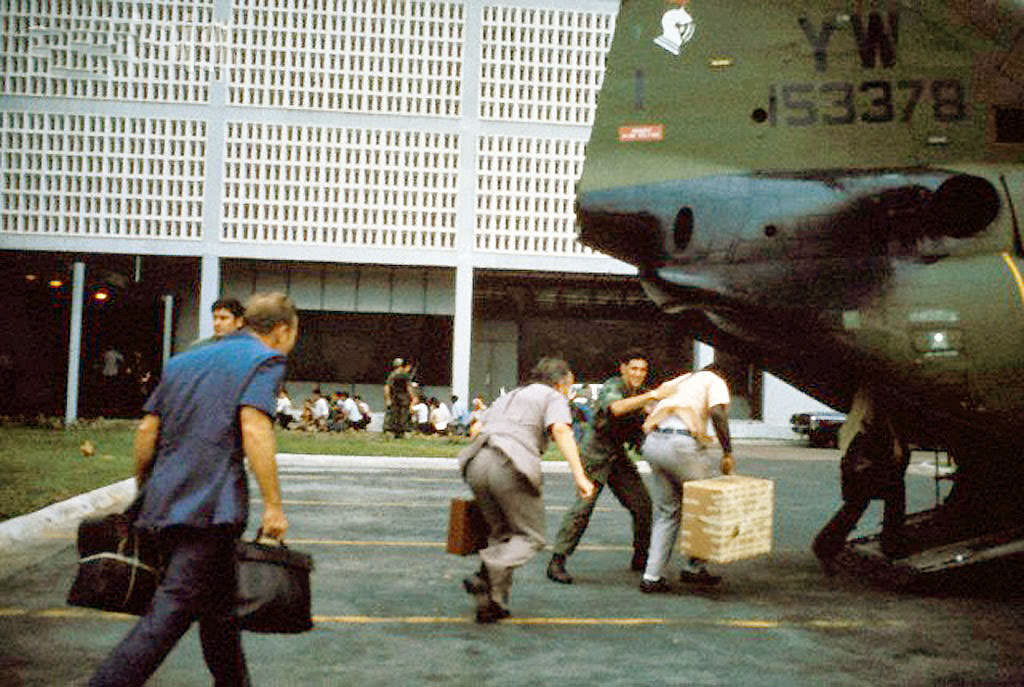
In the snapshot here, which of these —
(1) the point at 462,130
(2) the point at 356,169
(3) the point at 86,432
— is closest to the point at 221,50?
(2) the point at 356,169

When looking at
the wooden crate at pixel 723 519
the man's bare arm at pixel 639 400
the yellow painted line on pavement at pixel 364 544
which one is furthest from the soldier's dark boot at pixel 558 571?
the yellow painted line on pavement at pixel 364 544

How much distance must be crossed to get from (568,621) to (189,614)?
3.07m

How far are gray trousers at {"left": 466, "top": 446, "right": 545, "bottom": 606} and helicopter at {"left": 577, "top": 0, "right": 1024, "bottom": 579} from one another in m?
2.14

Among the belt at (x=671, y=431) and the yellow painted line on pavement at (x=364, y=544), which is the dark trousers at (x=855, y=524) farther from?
the yellow painted line on pavement at (x=364, y=544)

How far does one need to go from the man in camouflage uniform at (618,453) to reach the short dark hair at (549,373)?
1055mm

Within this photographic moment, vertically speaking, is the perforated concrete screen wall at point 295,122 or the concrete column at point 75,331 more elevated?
A: the perforated concrete screen wall at point 295,122

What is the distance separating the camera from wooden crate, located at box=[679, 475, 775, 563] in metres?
6.43

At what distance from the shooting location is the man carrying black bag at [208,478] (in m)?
3.47

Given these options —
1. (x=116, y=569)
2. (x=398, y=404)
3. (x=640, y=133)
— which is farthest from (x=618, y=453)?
(x=398, y=404)

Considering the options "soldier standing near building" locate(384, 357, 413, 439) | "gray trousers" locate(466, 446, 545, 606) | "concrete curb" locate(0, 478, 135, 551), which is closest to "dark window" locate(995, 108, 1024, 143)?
"gray trousers" locate(466, 446, 545, 606)

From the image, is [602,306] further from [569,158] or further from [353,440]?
[353,440]

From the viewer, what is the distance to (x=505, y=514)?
5910mm

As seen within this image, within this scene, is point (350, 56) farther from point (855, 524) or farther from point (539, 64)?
point (855, 524)

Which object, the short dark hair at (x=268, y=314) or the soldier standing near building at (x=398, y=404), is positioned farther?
the soldier standing near building at (x=398, y=404)
